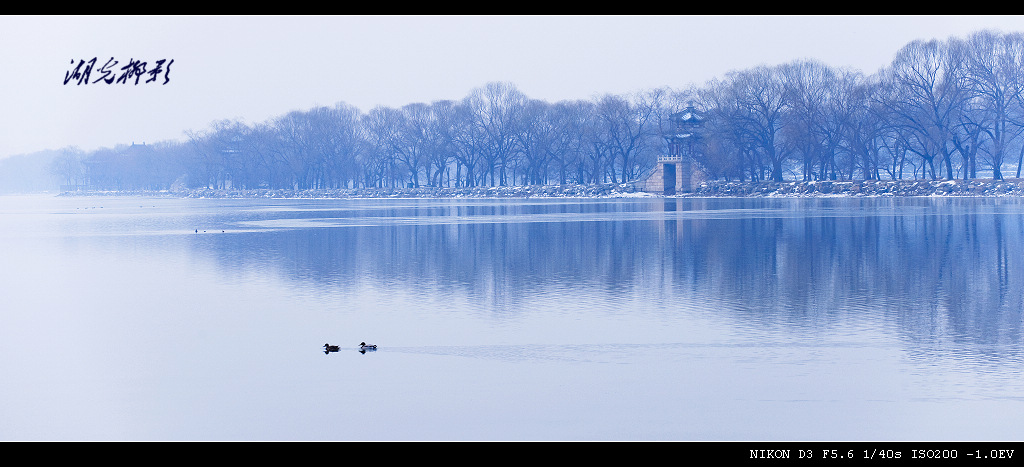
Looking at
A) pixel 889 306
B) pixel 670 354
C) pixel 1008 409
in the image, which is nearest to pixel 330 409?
pixel 670 354

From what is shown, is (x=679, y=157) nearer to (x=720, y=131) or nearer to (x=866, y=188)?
(x=720, y=131)

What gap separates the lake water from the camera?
32.6ft

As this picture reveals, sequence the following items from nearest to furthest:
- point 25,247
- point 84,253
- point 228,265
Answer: point 228,265 < point 84,253 < point 25,247

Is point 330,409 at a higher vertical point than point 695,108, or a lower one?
lower

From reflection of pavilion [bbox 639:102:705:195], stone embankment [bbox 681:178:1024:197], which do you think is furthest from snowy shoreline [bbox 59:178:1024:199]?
reflection of pavilion [bbox 639:102:705:195]

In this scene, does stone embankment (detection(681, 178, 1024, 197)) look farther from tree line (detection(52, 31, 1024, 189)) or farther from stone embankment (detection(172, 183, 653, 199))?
stone embankment (detection(172, 183, 653, 199))

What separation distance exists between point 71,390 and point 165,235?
30533mm

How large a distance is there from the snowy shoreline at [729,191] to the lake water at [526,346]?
52.5m

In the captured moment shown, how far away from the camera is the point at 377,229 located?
137ft

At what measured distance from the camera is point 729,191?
9281 centimetres

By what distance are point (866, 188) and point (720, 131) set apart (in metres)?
14.9

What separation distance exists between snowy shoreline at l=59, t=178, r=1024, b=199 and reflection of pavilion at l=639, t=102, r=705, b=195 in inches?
72.7

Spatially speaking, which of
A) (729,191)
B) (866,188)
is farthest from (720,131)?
(866,188)
